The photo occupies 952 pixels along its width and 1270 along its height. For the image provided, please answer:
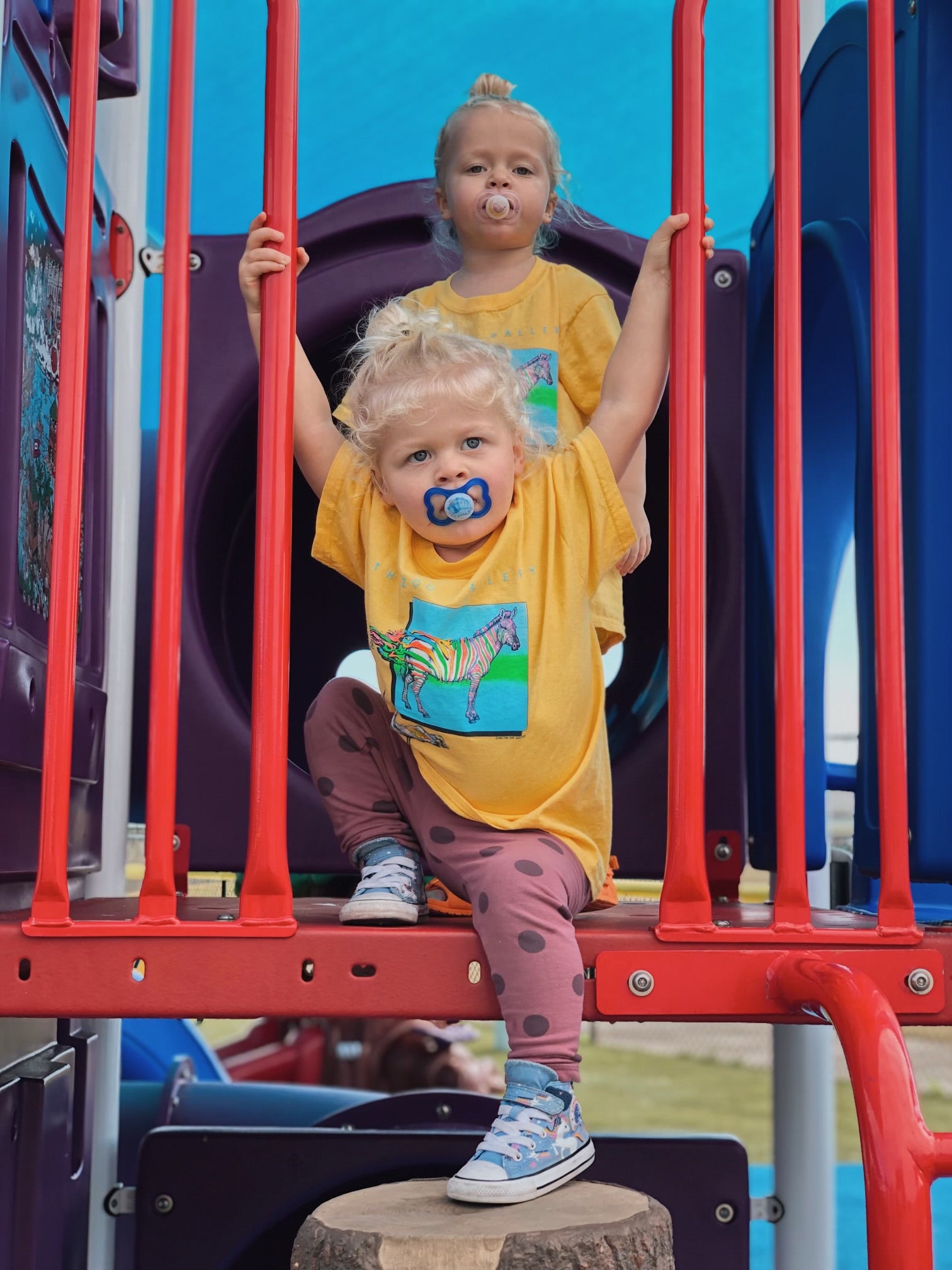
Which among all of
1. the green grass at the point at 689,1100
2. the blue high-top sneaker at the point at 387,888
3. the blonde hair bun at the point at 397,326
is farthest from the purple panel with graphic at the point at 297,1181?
the green grass at the point at 689,1100

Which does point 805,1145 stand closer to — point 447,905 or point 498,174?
point 447,905

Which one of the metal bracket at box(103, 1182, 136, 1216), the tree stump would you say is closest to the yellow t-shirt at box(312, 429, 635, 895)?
the tree stump

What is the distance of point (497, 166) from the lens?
5.79 feet

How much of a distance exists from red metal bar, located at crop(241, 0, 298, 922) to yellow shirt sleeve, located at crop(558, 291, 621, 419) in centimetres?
62

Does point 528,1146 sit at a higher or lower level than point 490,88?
lower

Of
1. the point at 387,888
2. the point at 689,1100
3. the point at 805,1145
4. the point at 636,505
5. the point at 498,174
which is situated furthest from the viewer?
the point at 689,1100

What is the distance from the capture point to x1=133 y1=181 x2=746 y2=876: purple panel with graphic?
6.40 ft

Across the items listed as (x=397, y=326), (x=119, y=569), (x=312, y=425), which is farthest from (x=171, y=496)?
(x=119, y=569)

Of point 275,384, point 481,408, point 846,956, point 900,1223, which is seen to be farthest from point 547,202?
point 900,1223

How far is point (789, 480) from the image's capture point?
1.22 meters

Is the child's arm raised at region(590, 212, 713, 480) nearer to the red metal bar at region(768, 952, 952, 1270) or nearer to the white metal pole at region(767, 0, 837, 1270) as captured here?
the red metal bar at region(768, 952, 952, 1270)

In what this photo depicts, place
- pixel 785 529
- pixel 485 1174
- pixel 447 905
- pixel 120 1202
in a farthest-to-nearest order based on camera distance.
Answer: pixel 120 1202, pixel 447 905, pixel 785 529, pixel 485 1174

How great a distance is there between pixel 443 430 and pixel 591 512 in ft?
0.55

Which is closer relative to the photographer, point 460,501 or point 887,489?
point 887,489
